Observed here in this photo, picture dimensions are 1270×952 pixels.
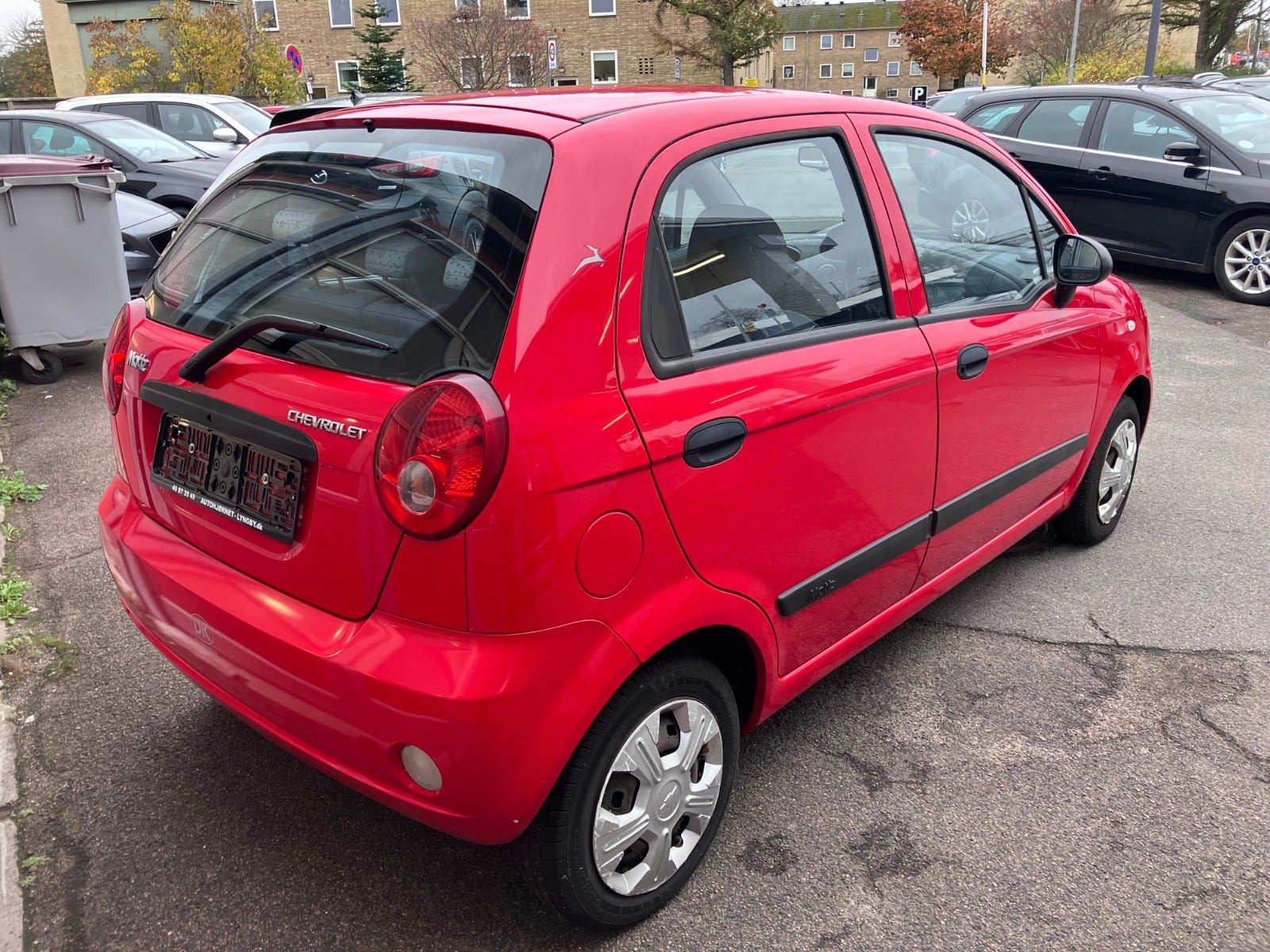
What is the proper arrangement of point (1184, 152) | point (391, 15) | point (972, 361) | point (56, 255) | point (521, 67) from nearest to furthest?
1. point (972, 361)
2. point (56, 255)
3. point (1184, 152)
4. point (521, 67)
5. point (391, 15)

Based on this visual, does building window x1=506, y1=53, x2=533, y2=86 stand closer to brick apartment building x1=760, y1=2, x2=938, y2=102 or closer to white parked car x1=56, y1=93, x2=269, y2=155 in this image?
white parked car x1=56, y1=93, x2=269, y2=155

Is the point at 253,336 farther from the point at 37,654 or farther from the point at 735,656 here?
the point at 37,654

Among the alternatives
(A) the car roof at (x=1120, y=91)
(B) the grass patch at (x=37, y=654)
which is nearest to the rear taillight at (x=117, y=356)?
(B) the grass patch at (x=37, y=654)

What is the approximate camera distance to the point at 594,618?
1.92m

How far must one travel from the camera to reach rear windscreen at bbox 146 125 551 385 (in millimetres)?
1926

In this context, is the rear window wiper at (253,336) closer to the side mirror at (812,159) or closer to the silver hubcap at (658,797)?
the silver hubcap at (658,797)

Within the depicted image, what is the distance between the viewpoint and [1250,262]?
29.0ft

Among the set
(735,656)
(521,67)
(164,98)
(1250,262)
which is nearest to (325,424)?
(735,656)

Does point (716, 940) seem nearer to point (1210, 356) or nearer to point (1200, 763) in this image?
point (1200, 763)

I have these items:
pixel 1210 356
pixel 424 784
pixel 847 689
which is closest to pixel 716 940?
pixel 424 784

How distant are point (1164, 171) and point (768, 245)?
27.1ft

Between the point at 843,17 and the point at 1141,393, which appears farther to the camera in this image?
the point at 843,17

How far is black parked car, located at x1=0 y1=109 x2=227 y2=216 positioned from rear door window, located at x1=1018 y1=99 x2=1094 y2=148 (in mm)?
8112

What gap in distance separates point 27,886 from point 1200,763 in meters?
3.01
